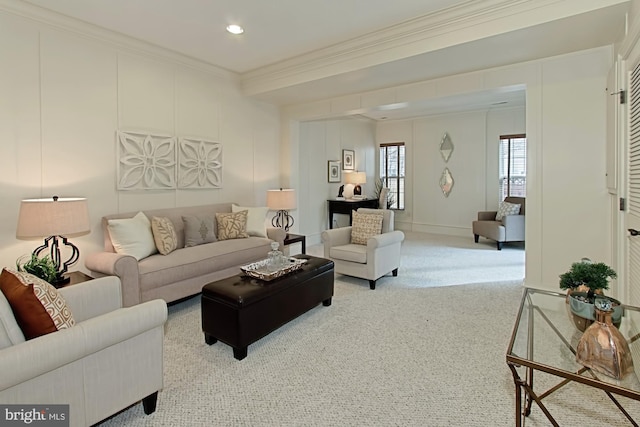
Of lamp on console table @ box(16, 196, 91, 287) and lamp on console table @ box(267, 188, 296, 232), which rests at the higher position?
lamp on console table @ box(267, 188, 296, 232)

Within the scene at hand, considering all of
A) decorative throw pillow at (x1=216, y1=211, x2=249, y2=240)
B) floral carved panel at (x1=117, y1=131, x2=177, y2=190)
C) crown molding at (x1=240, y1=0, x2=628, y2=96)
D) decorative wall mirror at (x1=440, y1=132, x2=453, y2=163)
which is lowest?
decorative throw pillow at (x1=216, y1=211, x2=249, y2=240)

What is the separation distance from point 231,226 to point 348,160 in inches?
159

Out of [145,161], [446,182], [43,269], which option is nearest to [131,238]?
[43,269]

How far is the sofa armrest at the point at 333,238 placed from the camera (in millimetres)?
4277

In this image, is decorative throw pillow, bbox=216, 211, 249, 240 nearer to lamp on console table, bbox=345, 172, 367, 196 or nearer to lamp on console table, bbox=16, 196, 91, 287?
lamp on console table, bbox=16, 196, 91, 287

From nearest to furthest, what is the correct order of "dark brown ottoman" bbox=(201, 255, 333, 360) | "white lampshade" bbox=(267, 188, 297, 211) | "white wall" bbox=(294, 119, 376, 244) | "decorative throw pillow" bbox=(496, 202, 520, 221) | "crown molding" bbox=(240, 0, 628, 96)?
1. "dark brown ottoman" bbox=(201, 255, 333, 360)
2. "crown molding" bbox=(240, 0, 628, 96)
3. "white lampshade" bbox=(267, 188, 297, 211)
4. "decorative throw pillow" bbox=(496, 202, 520, 221)
5. "white wall" bbox=(294, 119, 376, 244)

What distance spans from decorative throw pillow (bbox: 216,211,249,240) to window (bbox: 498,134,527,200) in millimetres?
5479

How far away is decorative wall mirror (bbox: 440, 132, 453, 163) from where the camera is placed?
754 centimetres

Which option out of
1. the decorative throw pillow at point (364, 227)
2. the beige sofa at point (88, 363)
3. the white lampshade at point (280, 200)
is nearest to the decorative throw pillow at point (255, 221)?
the white lampshade at point (280, 200)

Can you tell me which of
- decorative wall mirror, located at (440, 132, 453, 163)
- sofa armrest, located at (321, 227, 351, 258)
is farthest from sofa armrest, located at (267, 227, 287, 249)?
decorative wall mirror, located at (440, 132, 453, 163)

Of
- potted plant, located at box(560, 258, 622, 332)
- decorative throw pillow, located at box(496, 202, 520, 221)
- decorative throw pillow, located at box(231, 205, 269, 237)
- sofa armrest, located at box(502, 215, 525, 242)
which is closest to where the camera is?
potted plant, located at box(560, 258, 622, 332)

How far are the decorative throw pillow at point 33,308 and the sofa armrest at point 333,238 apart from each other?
9.80 feet

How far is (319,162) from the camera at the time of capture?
6.79 m

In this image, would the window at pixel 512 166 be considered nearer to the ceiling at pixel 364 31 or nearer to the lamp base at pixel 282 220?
the ceiling at pixel 364 31
